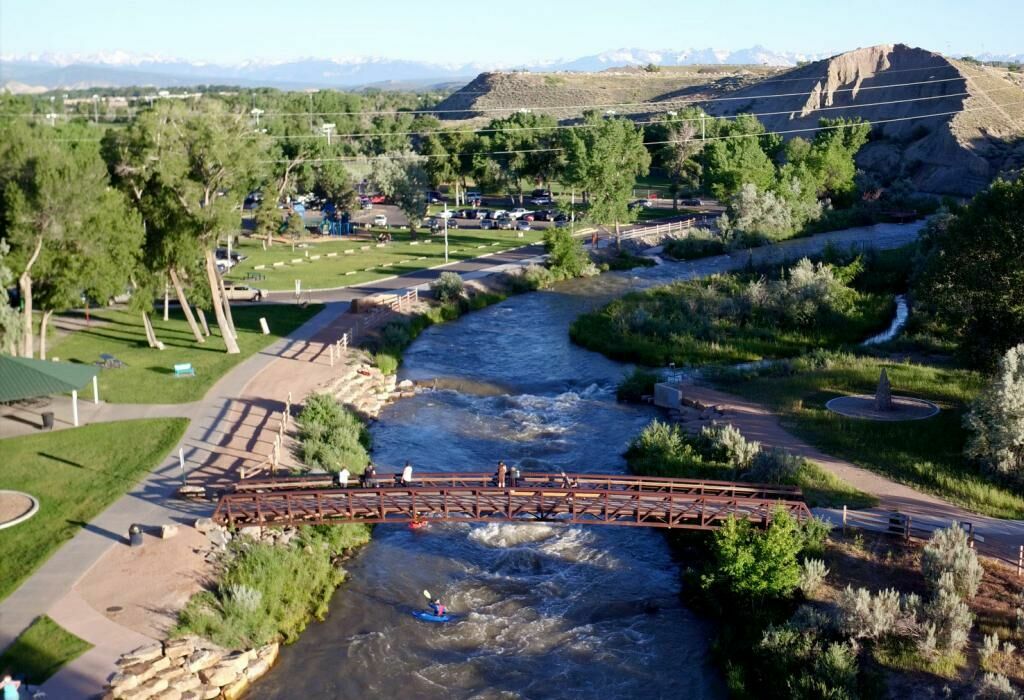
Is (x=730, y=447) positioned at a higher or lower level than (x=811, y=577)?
higher

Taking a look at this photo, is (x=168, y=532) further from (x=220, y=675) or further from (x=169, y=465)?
(x=220, y=675)

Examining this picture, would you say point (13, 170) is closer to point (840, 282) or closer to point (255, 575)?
point (255, 575)

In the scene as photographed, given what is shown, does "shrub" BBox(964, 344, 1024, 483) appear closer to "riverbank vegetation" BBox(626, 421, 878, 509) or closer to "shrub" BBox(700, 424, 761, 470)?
"riverbank vegetation" BBox(626, 421, 878, 509)

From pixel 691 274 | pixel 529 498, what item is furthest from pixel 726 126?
pixel 529 498

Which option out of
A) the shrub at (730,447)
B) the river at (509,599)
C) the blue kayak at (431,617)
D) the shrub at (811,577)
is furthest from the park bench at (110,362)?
the shrub at (811,577)

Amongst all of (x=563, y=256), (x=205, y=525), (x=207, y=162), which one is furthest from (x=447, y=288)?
(x=205, y=525)

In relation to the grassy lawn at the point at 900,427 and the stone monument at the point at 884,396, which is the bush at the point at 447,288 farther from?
the stone monument at the point at 884,396
